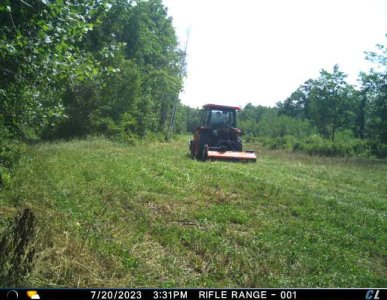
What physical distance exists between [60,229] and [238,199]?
4943 mm

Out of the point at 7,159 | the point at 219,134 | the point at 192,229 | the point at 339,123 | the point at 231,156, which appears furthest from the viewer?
the point at 339,123

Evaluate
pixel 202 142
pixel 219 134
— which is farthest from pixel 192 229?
pixel 219 134

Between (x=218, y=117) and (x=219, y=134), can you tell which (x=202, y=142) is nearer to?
(x=219, y=134)

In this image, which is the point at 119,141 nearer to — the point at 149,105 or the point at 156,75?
the point at 149,105

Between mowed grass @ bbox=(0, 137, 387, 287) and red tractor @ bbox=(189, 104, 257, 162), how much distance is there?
549 centimetres

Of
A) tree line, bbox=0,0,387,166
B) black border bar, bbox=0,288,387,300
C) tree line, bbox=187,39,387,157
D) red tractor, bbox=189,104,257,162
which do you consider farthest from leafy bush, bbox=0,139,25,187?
tree line, bbox=187,39,387,157

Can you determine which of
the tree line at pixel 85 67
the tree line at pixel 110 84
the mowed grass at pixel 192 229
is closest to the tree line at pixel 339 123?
the tree line at pixel 110 84

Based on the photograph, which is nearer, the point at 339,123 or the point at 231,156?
the point at 231,156

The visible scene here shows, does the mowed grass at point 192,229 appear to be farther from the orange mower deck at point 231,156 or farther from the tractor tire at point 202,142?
the tractor tire at point 202,142

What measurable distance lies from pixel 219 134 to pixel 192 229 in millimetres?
11995

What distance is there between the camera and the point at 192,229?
22.0 feet

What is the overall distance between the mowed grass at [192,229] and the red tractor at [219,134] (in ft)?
18.0

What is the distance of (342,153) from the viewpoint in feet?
104

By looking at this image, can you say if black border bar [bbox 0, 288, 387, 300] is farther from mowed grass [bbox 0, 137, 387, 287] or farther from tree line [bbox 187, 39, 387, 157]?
tree line [bbox 187, 39, 387, 157]
